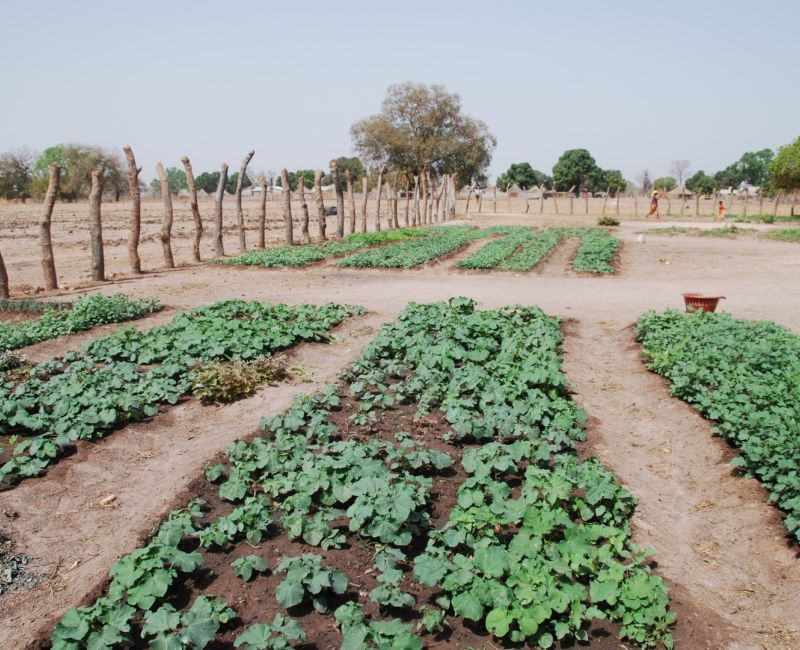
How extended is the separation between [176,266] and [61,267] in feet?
10.7

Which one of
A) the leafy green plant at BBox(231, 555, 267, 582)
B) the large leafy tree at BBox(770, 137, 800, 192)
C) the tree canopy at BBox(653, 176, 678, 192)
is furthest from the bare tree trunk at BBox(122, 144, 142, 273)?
the tree canopy at BBox(653, 176, 678, 192)

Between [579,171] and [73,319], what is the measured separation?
82.1 meters

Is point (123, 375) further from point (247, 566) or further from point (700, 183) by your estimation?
point (700, 183)

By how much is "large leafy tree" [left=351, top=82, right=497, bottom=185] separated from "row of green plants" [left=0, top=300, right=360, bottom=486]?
45.1m

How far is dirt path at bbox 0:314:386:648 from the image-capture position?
384 cm

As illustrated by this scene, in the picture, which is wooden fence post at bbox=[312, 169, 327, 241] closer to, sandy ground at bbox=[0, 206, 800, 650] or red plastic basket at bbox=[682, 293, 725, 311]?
sandy ground at bbox=[0, 206, 800, 650]

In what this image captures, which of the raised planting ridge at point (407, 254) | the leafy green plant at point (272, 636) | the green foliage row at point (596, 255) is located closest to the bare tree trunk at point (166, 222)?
the raised planting ridge at point (407, 254)

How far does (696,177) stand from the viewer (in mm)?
91312

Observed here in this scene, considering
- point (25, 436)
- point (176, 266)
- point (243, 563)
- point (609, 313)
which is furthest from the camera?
point (176, 266)

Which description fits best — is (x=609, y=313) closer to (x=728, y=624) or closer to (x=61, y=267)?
(x=728, y=624)

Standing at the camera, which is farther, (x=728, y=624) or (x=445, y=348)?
(x=445, y=348)

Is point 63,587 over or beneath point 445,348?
beneath

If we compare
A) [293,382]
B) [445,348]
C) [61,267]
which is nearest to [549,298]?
[445,348]

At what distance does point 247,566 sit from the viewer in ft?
12.3
